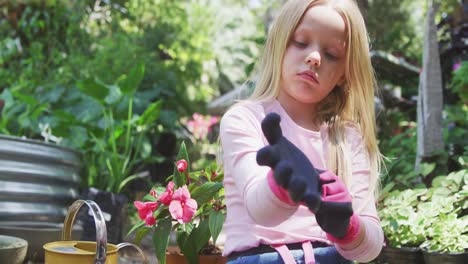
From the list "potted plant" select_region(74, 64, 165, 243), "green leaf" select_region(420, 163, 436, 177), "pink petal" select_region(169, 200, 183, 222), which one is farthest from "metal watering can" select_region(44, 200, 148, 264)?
"potted plant" select_region(74, 64, 165, 243)

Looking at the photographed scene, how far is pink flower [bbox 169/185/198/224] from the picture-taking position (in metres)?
1.69

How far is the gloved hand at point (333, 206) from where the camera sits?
3.14ft

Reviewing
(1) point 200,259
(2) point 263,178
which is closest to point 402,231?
(1) point 200,259

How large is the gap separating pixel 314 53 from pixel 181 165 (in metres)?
0.72

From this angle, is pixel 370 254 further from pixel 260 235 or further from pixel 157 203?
pixel 157 203

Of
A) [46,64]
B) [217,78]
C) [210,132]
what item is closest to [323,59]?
[46,64]

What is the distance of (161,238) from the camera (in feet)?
5.70

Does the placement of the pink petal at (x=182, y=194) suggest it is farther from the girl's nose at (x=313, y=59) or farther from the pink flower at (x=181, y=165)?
the girl's nose at (x=313, y=59)

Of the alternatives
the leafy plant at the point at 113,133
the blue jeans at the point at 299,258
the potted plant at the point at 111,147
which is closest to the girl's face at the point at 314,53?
the blue jeans at the point at 299,258

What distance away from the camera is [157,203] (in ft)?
5.85

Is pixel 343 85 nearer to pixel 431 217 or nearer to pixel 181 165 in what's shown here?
pixel 181 165

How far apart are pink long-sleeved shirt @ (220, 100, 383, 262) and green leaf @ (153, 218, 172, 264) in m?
0.42

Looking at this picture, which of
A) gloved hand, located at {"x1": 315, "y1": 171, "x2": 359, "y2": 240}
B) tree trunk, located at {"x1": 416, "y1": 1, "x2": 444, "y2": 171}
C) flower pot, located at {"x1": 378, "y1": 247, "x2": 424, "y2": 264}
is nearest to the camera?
gloved hand, located at {"x1": 315, "y1": 171, "x2": 359, "y2": 240}

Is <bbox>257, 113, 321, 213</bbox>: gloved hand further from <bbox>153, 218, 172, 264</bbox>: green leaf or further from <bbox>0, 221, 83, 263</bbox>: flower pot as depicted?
<bbox>0, 221, 83, 263</bbox>: flower pot
